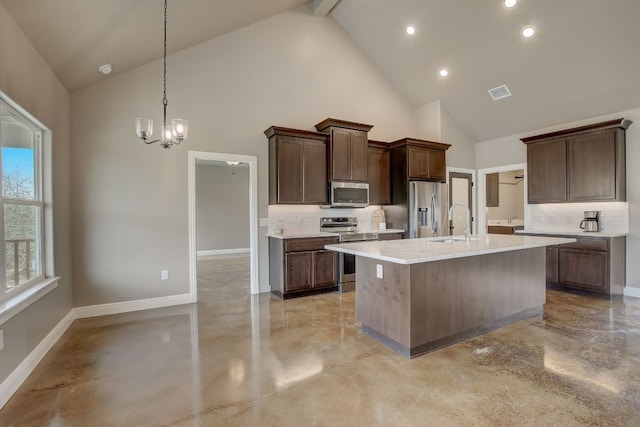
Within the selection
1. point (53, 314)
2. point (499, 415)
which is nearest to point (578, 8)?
point (499, 415)

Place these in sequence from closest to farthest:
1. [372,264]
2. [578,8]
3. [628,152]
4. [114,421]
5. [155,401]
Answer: [114,421]
[155,401]
[372,264]
[578,8]
[628,152]

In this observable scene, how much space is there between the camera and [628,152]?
182 inches

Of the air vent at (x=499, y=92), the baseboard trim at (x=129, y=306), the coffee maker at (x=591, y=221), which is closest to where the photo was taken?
the baseboard trim at (x=129, y=306)

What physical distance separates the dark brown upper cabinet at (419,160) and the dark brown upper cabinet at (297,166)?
4.90 feet

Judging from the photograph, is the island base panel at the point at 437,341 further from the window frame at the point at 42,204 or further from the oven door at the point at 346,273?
the window frame at the point at 42,204

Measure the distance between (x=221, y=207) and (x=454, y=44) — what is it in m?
7.11

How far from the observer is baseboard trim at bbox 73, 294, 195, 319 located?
12.7ft

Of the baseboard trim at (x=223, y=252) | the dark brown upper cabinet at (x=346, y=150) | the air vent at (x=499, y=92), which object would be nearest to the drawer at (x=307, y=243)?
the dark brown upper cabinet at (x=346, y=150)

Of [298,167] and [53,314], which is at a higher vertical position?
[298,167]

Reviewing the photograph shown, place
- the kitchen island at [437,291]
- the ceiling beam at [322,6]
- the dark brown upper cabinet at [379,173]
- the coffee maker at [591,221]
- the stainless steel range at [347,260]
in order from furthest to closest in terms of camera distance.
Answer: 1. the dark brown upper cabinet at [379,173]
2. the ceiling beam at [322,6]
3. the stainless steel range at [347,260]
4. the coffee maker at [591,221]
5. the kitchen island at [437,291]

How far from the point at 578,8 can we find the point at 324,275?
468 cm

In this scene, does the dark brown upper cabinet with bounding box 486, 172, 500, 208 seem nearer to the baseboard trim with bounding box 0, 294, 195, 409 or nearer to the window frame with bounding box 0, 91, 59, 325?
the baseboard trim with bounding box 0, 294, 195, 409

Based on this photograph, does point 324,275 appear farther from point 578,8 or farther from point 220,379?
point 578,8

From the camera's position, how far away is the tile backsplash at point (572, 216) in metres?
4.75
